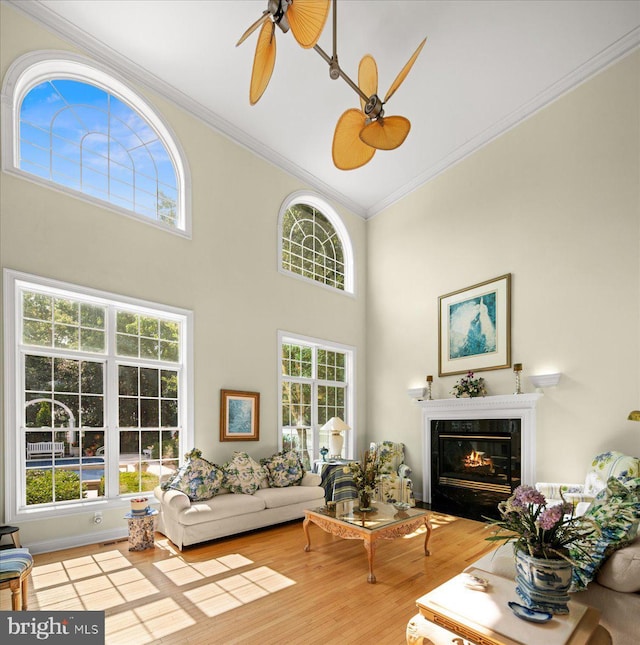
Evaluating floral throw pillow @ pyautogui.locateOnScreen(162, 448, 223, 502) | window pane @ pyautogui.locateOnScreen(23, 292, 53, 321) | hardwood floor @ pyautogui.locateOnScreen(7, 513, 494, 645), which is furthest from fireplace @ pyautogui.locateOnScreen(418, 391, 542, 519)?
window pane @ pyautogui.locateOnScreen(23, 292, 53, 321)

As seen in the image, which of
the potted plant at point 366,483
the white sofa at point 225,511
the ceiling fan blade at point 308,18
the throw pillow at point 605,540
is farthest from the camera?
the white sofa at point 225,511

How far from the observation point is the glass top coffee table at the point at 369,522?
146 inches

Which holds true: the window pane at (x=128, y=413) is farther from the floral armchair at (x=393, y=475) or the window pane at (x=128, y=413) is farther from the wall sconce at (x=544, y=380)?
the wall sconce at (x=544, y=380)

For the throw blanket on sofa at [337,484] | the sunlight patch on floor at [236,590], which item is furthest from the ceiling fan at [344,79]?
the throw blanket on sofa at [337,484]

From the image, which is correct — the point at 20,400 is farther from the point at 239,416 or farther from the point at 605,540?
the point at 605,540

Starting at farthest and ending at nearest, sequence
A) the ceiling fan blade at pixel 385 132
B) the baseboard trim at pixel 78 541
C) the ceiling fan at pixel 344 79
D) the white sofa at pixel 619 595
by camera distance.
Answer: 1. the baseboard trim at pixel 78 541
2. the ceiling fan blade at pixel 385 132
3. the ceiling fan at pixel 344 79
4. the white sofa at pixel 619 595

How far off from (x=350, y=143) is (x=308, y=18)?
1203 millimetres

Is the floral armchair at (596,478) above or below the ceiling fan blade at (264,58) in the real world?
below

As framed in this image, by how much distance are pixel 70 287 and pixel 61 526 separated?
2.38m

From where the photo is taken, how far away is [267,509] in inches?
203

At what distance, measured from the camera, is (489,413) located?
587 centimetres

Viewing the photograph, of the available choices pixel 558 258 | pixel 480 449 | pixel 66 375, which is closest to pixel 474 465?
pixel 480 449

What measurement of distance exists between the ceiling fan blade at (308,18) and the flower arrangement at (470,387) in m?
4.70

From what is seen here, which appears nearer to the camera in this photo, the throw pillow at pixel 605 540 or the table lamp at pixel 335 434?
the throw pillow at pixel 605 540
